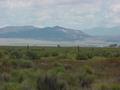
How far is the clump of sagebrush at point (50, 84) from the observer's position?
72.0 feet

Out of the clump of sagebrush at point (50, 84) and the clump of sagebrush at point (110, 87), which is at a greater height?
the clump of sagebrush at point (50, 84)

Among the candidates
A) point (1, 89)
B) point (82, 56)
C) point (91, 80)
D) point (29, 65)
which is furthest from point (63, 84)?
point (82, 56)

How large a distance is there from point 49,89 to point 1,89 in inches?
90.1

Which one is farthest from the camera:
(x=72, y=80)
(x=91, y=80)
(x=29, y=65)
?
(x=29, y=65)

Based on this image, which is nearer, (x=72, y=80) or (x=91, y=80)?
(x=72, y=80)

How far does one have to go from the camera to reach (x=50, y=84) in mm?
22062

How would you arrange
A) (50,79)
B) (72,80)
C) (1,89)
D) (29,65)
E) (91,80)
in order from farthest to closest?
(29,65) → (91,80) → (72,80) → (50,79) → (1,89)

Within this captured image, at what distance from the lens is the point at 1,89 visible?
834 inches

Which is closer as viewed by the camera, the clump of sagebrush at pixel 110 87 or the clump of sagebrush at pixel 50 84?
the clump of sagebrush at pixel 50 84

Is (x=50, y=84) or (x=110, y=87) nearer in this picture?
(x=50, y=84)

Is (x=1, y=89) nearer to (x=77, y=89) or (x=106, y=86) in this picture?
(x=77, y=89)

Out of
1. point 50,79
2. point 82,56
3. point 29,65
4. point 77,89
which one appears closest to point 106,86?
point 77,89

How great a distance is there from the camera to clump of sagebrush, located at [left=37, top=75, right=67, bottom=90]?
72.0 feet

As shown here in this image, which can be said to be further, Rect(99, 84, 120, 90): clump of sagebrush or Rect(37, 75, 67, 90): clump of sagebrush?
Rect(99, 84, 120, 90): clump of sagebrush
